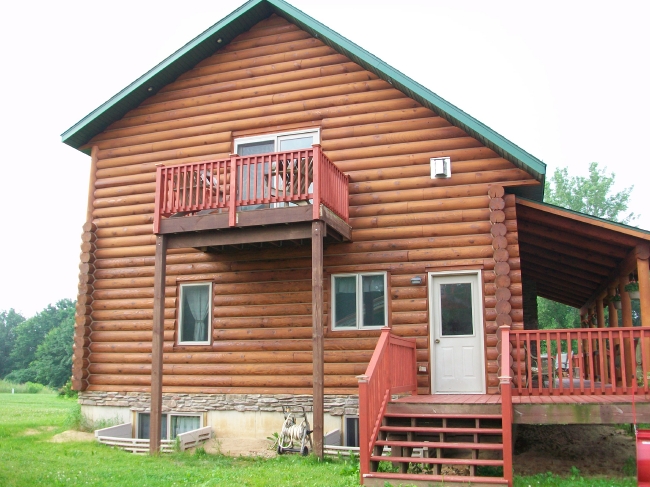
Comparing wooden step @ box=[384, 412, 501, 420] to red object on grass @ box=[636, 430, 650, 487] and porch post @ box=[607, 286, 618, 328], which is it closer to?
red object on grass @ box=[636, 430, 650, 487]

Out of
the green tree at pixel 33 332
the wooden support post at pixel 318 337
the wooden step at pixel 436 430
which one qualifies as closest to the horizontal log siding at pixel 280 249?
the wooden support post at pixel 318 337

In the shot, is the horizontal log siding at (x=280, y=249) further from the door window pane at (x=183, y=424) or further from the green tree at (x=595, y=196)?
the green tree at (x=595, y=196)

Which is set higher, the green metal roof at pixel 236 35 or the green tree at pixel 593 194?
the green tree at pixel 593 194

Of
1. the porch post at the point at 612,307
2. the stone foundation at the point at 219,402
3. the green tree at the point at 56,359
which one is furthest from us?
the green tree at the point at 56,359

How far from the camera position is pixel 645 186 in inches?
2798

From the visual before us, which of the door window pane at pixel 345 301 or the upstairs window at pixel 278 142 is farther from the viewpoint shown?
the upstairs window at pixel 278 142

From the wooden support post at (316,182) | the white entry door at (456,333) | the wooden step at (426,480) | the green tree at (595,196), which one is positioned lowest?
the wooden step at (426,480)

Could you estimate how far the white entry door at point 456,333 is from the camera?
12102 millimetres

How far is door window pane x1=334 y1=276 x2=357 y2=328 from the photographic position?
42.7 feet

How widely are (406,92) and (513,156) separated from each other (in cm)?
264

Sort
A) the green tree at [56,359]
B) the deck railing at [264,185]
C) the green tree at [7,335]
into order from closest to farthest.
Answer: the deck railing at [264,185], the green tree at [56,359], the green tree at [7,335]

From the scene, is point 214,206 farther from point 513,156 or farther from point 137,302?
point 513,156

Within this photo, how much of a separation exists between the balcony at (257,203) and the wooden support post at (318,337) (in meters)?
0.35

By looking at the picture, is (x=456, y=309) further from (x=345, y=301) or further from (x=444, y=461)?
(x=444, y=461)
